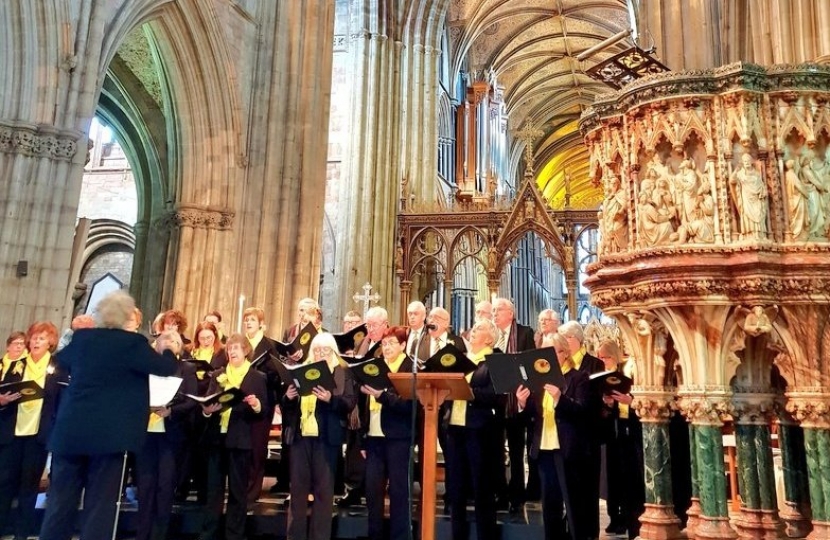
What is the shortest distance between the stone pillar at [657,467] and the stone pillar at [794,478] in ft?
1.77

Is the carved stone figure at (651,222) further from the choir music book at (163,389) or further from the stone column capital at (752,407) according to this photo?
the choir music book at (163,389)

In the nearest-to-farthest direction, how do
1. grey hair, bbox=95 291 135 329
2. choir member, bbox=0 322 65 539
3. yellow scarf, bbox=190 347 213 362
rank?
1. grey hair, bbox=95 291 135 329
2. choir member, bbox=0 322 65 539
3. yellow scarf, bbox=190 347 213 362

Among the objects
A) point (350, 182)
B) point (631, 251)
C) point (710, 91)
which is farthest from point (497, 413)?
point (350, 182)

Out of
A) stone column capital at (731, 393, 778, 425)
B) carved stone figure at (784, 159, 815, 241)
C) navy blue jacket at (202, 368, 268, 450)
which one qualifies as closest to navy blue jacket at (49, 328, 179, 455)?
navy blue jacket at (202, 368, 268, 450)

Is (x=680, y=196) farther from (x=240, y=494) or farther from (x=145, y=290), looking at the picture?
(x=145, y=290)

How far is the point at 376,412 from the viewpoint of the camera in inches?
167

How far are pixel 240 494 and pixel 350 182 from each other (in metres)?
12.4

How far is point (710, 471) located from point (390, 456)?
1789mm

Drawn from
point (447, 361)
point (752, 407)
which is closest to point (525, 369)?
point (447, 361)

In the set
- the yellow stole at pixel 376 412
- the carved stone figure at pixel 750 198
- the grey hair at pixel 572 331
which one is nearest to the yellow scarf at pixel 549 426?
the grey hair at pixel 572 331

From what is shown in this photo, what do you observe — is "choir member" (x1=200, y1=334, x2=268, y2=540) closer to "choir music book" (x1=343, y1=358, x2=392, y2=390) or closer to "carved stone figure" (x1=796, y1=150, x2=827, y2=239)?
"choir music book" (x1=343, y1=358, x2=392, y2=390)

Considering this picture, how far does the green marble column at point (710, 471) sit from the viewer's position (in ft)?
10.2

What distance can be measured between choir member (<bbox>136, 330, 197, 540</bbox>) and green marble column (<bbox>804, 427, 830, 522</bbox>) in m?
3.30

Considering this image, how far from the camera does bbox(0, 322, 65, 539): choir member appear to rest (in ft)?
15.1
